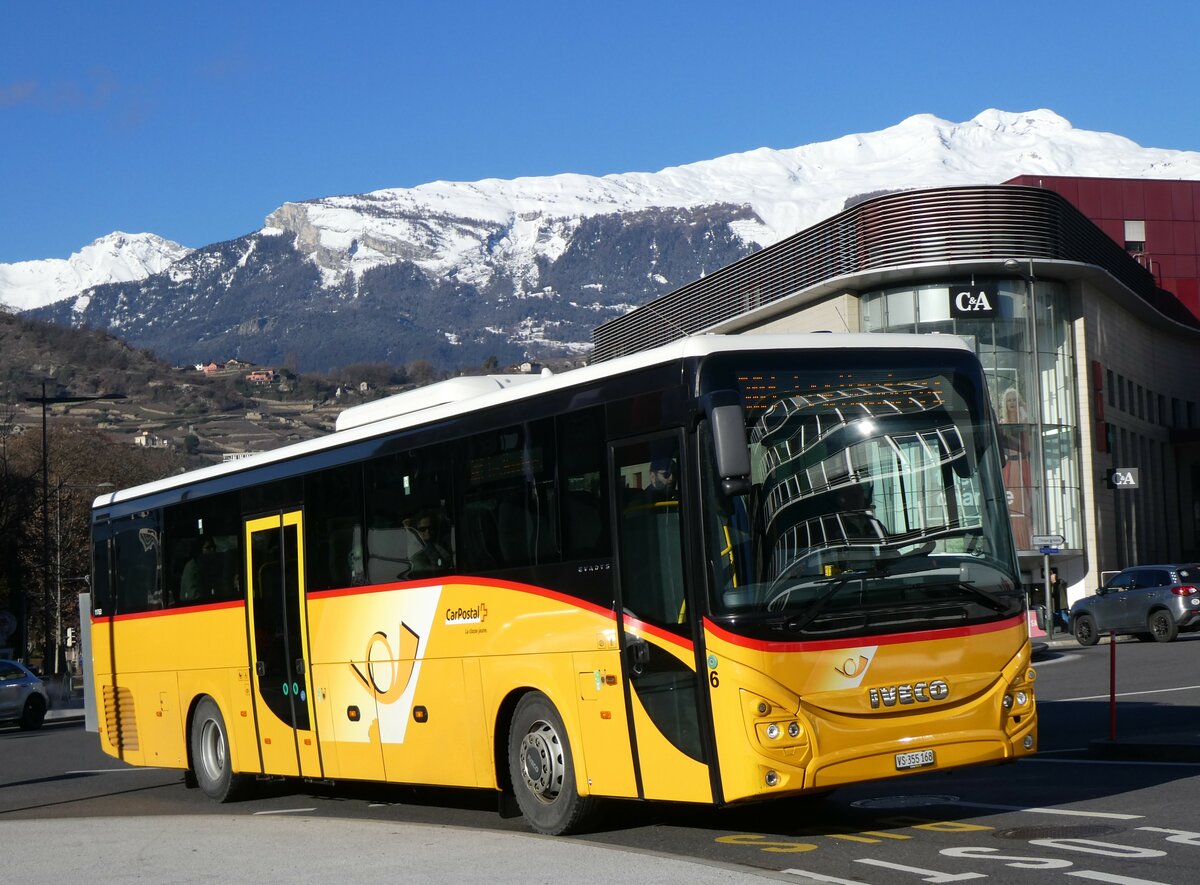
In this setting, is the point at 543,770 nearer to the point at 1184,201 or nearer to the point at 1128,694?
the point at 1128,694

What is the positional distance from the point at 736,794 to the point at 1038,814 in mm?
2611

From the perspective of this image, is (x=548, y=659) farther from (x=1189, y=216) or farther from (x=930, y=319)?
(x=1189, y=216)

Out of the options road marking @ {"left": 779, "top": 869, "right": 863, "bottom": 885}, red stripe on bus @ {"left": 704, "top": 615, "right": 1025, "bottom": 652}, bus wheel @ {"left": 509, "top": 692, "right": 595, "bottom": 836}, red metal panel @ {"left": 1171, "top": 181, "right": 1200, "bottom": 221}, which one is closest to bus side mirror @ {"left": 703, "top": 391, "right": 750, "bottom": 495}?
red stripe on bus @ {"left": 704, "top": 615, "right": 1025, "bottom": 652}

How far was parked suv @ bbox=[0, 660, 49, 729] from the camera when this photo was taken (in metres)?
34.7

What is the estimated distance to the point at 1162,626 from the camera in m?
35.5

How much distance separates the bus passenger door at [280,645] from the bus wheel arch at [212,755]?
2.66 feet

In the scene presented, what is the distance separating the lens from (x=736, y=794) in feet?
32.2

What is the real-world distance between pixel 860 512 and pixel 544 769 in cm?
295

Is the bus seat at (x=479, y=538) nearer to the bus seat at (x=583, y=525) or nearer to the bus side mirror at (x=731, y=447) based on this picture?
the bus seat at (x=583, y=525)

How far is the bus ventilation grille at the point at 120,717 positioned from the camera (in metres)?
18.0

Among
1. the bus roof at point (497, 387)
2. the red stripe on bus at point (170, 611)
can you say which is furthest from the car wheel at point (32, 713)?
the bus roof at point (497, 387)

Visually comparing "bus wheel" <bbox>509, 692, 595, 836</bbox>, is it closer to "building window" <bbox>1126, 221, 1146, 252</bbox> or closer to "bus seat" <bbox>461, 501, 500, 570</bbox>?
"bus seat" <bbox>461, 501, 500, 570</bbox>

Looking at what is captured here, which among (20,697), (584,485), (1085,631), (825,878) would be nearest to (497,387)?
(584,485)

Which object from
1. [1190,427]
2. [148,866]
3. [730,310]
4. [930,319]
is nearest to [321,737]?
[148,866]
